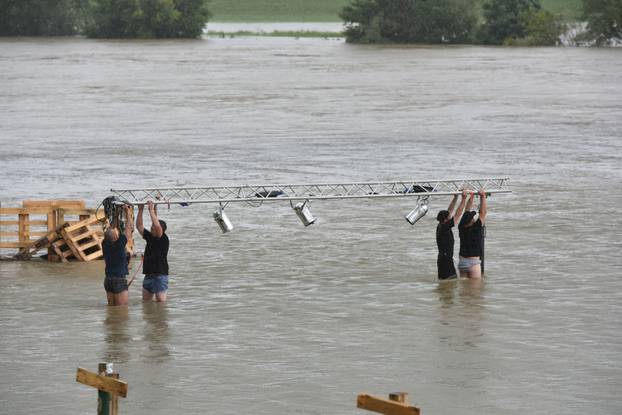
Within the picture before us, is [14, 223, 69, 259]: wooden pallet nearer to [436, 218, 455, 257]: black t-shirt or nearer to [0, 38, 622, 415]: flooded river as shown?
[0, 38, 622, 415]: flooded river

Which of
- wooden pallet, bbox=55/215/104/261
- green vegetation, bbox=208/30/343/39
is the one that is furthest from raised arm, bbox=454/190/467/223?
green vegetation, bbox=208/30/343/39

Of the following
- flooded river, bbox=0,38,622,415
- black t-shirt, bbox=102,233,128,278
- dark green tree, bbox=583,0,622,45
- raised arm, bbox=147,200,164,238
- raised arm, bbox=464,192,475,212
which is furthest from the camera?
dark green tree, bbox=583,0,622,45

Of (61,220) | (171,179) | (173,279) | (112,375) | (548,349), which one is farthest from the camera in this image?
(171,179)

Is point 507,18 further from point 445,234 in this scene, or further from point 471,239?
point 445,234

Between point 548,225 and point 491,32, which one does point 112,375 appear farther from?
point 491,32

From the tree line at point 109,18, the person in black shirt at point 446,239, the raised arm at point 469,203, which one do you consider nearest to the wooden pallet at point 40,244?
the person in black shirt at point 446,239

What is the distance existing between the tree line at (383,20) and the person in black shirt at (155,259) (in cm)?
8931

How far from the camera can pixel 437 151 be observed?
40.0 m

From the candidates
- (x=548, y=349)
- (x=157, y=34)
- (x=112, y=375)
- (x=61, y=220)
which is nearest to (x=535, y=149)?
(x=61, y=220)

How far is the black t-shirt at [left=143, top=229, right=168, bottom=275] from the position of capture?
1914 centimetres

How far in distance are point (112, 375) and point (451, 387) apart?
5063mm

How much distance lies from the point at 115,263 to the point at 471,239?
5.12 metres

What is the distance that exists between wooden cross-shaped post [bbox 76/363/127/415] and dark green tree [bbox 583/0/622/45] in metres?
97.2

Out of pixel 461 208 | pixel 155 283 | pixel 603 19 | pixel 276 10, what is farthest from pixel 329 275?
pixel 276 10
